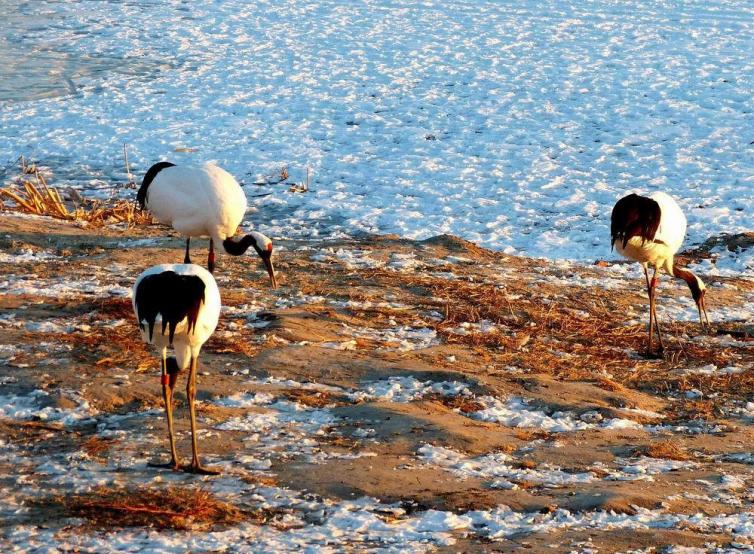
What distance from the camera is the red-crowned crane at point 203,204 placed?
851 cm

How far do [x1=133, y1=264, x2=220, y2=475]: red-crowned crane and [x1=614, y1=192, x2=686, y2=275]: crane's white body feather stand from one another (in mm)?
4256

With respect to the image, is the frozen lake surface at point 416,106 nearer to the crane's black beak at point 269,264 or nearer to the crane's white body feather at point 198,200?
the crane's white body feather at point 198,200

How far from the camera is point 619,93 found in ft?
57.9

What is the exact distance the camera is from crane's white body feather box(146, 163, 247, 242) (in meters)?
8.52

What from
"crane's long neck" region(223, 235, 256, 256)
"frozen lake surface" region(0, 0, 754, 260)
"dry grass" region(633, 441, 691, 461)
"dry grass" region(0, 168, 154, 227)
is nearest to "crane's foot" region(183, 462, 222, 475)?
"dry grass" region(633, 441, 691, 461)

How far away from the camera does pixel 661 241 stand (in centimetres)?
884

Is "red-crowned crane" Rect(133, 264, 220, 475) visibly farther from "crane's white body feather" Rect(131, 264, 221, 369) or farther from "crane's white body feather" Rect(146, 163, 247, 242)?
"crane's white body feather" Rect(146, 163, 247, 242)

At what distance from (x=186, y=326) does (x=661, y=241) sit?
475 cm

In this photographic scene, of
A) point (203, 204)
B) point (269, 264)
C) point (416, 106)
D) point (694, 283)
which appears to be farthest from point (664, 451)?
point (416, 106)

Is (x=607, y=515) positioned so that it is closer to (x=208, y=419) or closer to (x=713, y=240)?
(x=208, y=419)

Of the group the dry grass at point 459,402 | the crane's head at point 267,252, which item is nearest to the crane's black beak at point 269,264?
the crane's head at point 267,252

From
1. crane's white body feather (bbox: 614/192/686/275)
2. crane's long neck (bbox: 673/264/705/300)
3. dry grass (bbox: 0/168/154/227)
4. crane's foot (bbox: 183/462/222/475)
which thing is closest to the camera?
crane's foot (bbox: 183/462/222/475)

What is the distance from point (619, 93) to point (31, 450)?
14.0 m

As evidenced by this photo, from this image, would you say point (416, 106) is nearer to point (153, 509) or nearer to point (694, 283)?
point (694, 283)
